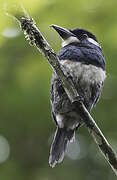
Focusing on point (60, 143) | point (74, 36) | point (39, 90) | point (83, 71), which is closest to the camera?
point (83, 71)

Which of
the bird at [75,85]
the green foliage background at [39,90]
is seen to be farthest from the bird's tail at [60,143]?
the green foliage background at [39,90]

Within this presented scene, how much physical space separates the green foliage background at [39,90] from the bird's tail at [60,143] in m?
1.09

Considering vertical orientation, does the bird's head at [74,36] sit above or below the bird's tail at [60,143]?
above

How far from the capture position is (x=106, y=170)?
6375 mm

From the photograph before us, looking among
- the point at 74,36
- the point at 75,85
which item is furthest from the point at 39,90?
the point at 75,85

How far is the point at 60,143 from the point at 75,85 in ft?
1.82

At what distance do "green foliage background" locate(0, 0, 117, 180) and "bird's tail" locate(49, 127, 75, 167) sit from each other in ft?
3.56

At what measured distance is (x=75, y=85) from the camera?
4418 millimetres

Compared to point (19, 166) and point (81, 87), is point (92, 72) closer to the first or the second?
point (81, 87)

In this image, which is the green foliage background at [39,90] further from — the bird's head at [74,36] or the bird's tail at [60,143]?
the bird's tail at [60,143]

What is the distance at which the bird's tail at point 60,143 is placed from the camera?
4516mm

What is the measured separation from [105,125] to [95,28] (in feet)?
3.57

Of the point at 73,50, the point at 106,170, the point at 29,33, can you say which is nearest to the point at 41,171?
the point at 106,170

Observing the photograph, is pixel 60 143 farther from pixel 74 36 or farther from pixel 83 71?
pixel 74 36
